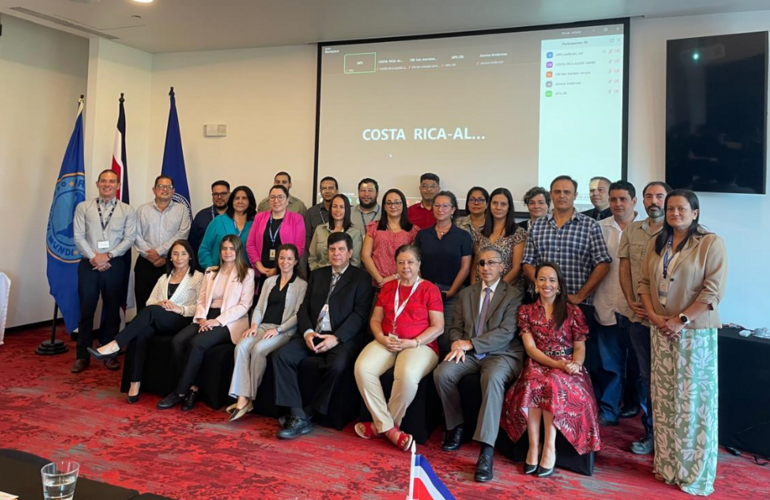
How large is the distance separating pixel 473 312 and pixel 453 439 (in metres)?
0.81

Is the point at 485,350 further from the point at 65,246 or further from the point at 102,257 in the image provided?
the point at 65,246

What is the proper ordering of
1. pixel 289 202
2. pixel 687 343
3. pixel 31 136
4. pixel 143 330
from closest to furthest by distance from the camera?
pixel 687 343, pixel 143 330, pixel 289 202, pixel 31 136

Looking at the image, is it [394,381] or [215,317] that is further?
[215,317]

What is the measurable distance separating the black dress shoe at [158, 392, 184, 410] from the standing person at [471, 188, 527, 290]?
2341mm

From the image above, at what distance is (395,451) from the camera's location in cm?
A: 325

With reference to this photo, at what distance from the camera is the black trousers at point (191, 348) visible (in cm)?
385

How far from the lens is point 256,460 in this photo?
3.09 meters

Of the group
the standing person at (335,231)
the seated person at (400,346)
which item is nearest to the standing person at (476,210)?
the seated person at (400,346)

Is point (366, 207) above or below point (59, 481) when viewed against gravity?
above

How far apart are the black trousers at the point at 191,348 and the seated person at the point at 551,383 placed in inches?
84.4

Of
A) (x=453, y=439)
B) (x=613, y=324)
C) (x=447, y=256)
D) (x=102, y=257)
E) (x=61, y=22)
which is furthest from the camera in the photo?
(x=61, y=22)

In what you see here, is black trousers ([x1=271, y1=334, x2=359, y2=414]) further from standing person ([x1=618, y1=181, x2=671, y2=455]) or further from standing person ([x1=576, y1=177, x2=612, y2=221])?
standing person ([x1=576, y1=177, x2=612, y2=221])

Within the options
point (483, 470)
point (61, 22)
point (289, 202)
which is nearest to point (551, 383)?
point (483, 470)

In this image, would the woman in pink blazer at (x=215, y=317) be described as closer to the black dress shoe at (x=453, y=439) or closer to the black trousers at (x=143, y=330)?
the black trousers at (x=143, y=330)
